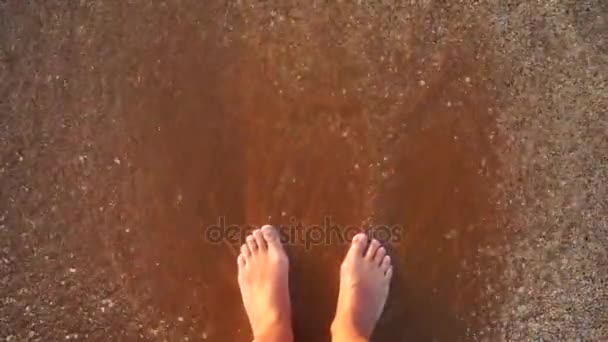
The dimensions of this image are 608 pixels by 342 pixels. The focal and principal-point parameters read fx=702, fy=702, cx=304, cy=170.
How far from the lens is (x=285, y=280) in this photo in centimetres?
118

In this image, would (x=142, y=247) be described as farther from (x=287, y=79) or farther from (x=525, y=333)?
(x=525, y=333)

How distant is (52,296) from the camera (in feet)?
3.88

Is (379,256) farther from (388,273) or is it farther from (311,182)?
(311,182)

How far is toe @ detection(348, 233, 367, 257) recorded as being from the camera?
1175 millimetres

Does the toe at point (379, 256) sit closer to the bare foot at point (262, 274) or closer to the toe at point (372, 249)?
the toe at point (372, 249)

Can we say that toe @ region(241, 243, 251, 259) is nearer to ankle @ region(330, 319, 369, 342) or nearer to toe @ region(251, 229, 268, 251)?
toe @ region(251, 229, 268, 251)

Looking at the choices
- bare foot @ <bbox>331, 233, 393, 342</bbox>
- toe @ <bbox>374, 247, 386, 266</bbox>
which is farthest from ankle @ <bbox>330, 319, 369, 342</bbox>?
toe @ <bbox>374, 247, 386, 266</bbox>

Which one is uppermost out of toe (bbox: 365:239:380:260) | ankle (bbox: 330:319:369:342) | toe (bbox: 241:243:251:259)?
toe (bbox: 241:243:251:259)

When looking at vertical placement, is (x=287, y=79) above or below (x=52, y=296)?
above

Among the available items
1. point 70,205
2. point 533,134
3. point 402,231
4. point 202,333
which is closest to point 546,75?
point 533,134

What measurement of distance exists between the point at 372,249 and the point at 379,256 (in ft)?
0.06

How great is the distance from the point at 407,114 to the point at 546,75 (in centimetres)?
24

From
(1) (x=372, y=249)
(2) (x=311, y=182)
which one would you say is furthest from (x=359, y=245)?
(2) (x=311, y=182)

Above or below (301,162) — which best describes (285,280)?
below
